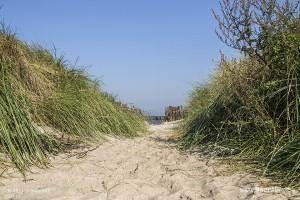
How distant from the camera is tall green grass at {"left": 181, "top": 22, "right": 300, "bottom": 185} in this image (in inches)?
201

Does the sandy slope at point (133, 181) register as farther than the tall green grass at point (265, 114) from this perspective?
No

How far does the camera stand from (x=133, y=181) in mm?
4672

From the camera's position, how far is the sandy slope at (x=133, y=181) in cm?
425

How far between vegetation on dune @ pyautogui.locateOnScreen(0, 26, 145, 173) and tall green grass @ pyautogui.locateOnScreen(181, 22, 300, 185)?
5.13 ft

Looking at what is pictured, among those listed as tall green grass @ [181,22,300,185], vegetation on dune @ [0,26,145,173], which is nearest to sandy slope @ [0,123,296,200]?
vegetation on dune @ [0,26,145,173]

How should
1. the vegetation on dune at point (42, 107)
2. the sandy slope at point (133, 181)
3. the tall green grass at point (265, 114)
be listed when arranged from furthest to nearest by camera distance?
the vegetation on dune at point (42, 107) < the tall green grass at point (265, 114) < the sandy slope at point (133, 181)

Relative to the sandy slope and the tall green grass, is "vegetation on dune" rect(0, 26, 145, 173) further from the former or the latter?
the tall green grass

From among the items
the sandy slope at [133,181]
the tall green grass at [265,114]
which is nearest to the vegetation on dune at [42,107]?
the sandy slope at [133,181]

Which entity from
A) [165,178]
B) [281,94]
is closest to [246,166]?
[165,178]

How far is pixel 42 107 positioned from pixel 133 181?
235 centimetres

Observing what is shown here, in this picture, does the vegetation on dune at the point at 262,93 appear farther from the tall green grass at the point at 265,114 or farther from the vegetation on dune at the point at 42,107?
the vegetation on dune at the point at 42,107

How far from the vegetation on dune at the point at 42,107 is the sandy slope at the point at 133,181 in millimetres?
312

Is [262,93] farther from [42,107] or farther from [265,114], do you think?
[42,107]

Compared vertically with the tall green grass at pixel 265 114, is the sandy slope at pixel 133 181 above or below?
below
